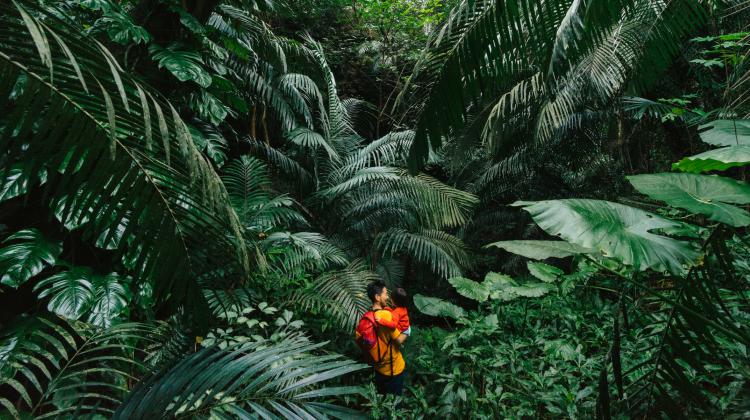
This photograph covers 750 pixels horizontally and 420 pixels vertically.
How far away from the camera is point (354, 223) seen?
5715 mm

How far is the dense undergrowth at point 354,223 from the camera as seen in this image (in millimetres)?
1219

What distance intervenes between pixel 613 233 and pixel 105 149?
141 cm

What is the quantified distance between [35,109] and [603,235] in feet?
4.92

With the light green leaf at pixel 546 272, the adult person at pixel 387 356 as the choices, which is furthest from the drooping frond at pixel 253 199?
the light green leaf at pixel 546 272

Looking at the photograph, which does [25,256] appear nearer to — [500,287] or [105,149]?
[105,149]

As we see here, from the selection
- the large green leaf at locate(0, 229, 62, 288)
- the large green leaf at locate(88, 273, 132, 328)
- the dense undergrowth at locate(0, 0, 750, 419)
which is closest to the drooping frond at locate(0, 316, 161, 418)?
the dense undergrowth at locate(0, 0, 750, 419)

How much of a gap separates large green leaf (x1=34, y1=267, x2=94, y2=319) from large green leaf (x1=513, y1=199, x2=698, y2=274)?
87.6 inches

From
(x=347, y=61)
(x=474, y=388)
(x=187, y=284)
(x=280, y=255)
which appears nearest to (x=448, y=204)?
(x=280, y=255)

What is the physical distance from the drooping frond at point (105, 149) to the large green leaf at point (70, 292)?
3.42 ft

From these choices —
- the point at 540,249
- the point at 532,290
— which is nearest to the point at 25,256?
the point at 540,249

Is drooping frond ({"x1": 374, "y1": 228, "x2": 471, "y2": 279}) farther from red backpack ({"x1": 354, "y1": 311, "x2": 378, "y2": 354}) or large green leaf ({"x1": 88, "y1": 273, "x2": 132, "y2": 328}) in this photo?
large green leaf ({"x1": 88, "y1": 273, "x2": 132, "y2": 328})

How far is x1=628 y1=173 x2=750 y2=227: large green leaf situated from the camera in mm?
1042

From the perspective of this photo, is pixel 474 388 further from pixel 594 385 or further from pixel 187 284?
pixel 187 284

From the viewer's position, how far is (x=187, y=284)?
1507 millimetres
